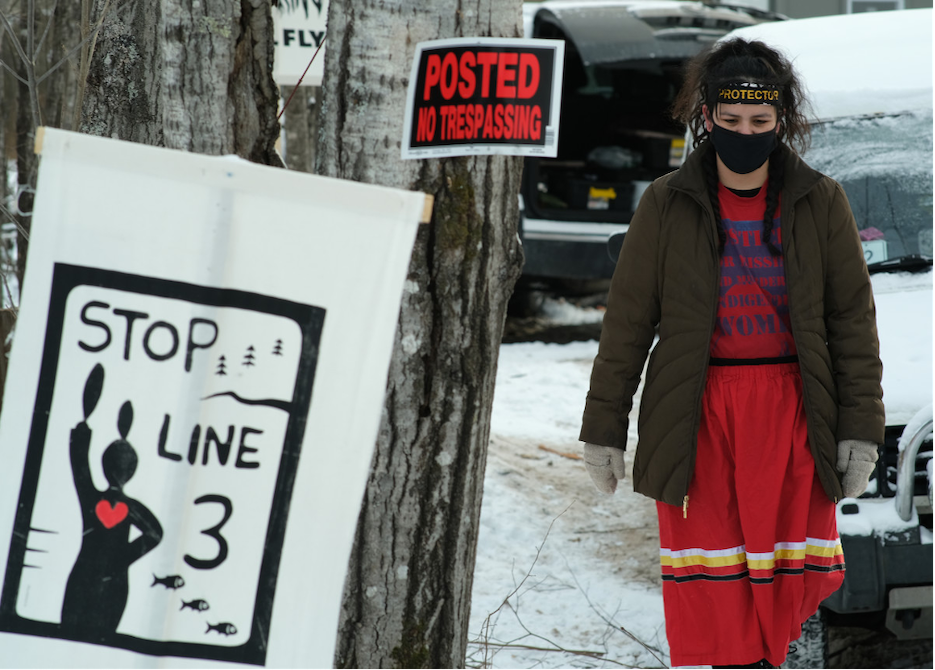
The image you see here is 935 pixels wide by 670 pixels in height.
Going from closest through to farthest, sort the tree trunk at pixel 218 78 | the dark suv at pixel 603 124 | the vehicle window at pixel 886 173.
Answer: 1. the tree trunk at pixel 218 78
2. the vehicle window at pixel 886 173
3. the dark suv at pixel 603 124

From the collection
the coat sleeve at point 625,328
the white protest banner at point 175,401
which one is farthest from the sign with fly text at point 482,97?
the coat sleeve at point 625,328

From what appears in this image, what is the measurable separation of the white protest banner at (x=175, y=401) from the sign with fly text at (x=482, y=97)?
1.05 ft

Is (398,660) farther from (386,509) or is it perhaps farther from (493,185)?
(493,185)

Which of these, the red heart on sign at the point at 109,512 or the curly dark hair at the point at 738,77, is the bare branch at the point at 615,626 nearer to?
the curly dark hair at the point at 738,77

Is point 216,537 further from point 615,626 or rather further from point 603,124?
point 603,124

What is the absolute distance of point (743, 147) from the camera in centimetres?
270

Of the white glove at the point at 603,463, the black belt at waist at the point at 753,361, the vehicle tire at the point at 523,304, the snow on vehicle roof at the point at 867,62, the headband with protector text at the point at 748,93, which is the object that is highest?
the snow on vehicle roof at the point at 867,62

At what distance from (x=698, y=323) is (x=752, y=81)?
25.5 inches

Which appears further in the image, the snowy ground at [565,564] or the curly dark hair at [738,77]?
the snowy ground at [565,564]

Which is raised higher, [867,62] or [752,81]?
[867,62]

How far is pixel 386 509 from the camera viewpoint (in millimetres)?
2234

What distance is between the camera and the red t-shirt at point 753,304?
2.69 metres

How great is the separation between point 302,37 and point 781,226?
2982 millimetres

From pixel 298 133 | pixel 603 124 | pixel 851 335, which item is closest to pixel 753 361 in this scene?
pixel 851 335
